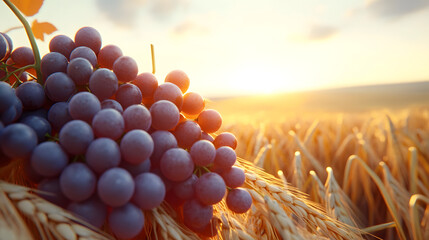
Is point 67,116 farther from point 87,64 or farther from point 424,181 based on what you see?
Answer: point 424,181

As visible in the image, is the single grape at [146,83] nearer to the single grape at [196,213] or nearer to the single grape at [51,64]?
the single grape at [51,64]

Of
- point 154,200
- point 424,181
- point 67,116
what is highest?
point 67,116

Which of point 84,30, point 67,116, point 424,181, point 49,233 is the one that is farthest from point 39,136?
point 424,181

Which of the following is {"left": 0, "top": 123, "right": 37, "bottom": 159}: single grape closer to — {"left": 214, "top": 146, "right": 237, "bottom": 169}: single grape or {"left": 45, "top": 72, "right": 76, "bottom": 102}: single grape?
{"left": 45, "top": 72, "right": 76, "bottom": 102}: single grape

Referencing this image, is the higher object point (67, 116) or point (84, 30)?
point (84, 30)

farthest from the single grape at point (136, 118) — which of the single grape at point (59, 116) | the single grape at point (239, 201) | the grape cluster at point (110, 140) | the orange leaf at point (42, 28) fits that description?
the orange leaf at point (42, 28)

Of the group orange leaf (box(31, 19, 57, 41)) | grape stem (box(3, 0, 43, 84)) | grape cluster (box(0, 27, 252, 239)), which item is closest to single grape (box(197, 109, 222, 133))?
grape cluster (box(0, 27, 252, 239))

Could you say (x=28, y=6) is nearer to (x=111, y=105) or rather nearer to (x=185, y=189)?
(x=111, y=105)
